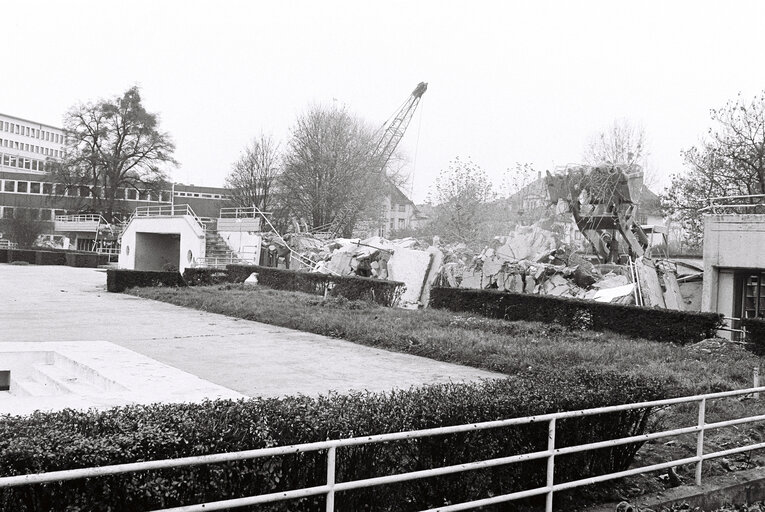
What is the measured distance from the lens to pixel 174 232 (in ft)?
145

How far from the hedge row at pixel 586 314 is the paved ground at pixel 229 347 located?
601 centimetres

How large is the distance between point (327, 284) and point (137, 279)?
9.45m

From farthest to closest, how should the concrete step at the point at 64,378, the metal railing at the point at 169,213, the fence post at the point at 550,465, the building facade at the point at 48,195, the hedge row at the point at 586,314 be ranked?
the building facade at the point at 48,195 < the metal railing at the point at 169,213 < the hedge row at the point at 586,314 < the concrete step at the point at 64,378 < the fence post at the point at 550,465

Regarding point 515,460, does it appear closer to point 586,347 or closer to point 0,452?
point 0,452

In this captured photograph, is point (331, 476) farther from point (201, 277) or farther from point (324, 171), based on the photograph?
point (324, 171)

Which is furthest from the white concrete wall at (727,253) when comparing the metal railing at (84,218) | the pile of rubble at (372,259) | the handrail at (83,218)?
the handrail at (83,218)

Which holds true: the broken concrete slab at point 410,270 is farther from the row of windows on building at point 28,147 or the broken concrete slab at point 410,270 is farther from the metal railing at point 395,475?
the row of windows on building at point 28,147

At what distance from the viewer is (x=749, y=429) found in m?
9.00

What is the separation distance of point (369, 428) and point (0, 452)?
7.82ft

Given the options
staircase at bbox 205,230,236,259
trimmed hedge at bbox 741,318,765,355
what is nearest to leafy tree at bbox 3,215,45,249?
staircase at bbox 205,230,236,259

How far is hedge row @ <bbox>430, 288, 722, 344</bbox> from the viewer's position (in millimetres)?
17109

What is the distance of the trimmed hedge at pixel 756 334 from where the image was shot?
15.4 metres

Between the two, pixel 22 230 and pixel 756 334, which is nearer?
pixel 756 334

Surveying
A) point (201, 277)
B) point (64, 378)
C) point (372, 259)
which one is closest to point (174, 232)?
point (201, 277)
